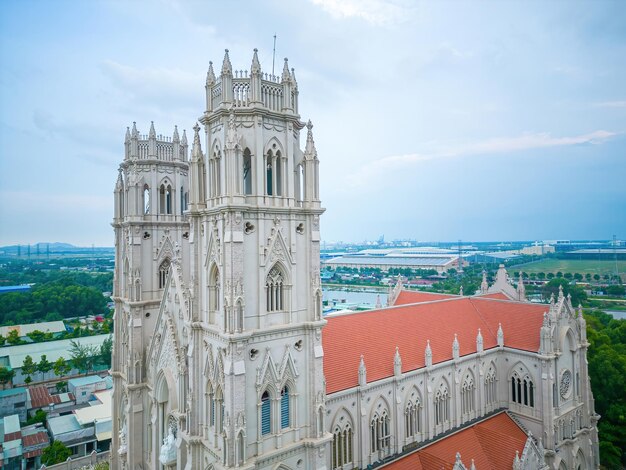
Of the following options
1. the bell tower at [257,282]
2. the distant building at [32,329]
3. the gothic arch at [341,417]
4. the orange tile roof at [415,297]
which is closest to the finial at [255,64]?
the bell tower at [257,282]

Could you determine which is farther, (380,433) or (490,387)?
(490,387)

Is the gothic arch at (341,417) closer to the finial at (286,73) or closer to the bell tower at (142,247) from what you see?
the bell tower at (142,247)

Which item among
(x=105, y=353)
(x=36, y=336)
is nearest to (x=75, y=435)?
(x=105, y=353)

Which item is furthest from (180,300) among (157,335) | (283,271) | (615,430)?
(615,430)

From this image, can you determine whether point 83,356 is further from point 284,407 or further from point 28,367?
point 284,407

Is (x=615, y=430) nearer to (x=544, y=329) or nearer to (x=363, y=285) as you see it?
Answer: (x=544, y=329)
